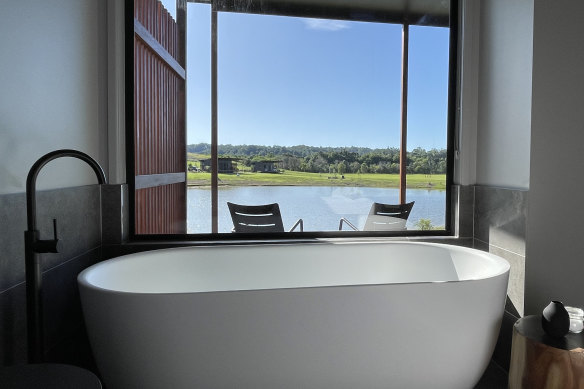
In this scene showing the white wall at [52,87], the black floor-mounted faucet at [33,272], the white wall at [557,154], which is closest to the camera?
the black floor-mounted faucet at [33,272]

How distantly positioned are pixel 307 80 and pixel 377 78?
0.45 m

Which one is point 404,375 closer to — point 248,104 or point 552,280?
point 552,280

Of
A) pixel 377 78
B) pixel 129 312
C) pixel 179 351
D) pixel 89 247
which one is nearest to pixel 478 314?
pixel 179 351

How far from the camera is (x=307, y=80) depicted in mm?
2703

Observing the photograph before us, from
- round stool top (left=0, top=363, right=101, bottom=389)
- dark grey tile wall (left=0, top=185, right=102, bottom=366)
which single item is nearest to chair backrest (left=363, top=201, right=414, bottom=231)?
dark grey tile wall (left=0, top=185, right=102, bottom=366)

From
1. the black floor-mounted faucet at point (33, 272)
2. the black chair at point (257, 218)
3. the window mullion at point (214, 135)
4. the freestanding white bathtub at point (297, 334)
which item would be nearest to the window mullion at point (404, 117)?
the black chair at point (257, 218)

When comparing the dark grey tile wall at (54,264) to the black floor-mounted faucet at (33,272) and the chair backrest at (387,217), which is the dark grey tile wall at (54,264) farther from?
the chair backrest at (387,217)

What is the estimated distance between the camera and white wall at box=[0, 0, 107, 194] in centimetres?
148

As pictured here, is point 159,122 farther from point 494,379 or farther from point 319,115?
point 494,379

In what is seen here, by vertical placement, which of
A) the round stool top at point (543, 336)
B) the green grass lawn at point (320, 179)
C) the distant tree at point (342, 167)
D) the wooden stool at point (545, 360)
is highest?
the distant tree at point (342, 167)

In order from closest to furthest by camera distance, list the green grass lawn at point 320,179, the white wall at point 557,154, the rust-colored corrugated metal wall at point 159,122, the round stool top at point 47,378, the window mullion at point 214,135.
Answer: the round stool top at point 47,378
the white wall at point 557,154
the rust-colored corrugated metal wall at point 159,122
the window mullion at point 214,135
the green grass lawn at point 320,179

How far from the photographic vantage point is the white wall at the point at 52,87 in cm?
148

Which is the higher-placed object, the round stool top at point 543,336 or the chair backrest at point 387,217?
the chair backrest at point 387,217

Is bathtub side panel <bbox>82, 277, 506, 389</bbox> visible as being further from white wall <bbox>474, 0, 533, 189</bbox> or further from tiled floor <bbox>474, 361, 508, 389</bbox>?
white wall <bbox>474, 0, 533, 189</bbox>
